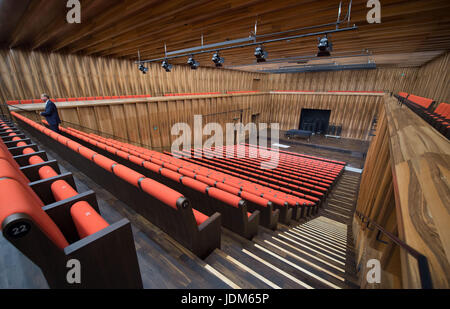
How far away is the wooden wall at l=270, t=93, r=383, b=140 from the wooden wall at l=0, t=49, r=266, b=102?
21.9ft

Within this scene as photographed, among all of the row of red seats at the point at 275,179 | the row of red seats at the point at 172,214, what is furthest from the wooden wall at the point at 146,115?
the row of red seats at the point at 172,214

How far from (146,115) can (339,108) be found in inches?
436

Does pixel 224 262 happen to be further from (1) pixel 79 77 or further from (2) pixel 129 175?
(1) pixel 79 77

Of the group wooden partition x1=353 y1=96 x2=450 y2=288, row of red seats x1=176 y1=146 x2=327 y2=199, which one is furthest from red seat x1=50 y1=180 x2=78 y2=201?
row of red seats x1=176 y1=146 x2=327 y2=199

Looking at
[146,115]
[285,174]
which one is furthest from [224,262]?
[146,115]

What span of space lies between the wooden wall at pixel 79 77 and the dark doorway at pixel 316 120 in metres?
7.80

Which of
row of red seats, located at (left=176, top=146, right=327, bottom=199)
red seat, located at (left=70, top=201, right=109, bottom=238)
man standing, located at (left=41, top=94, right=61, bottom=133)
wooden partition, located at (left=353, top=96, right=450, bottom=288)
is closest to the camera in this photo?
wooden partition, located at (left=353, top=96, right=450, bottom=288)

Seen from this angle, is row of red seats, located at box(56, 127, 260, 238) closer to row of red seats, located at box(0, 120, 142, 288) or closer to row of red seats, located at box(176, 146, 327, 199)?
row of red seats, located at box(0, 120, 142, 288)

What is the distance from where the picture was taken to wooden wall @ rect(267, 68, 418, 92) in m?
9.63

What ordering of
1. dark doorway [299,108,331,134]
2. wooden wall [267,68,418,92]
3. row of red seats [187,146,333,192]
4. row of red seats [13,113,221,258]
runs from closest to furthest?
1. row of red seats [13,113,221,258]
2. row of red seats [187,146,333,192]
3. wooden wall [267,68,418,92]
4. dark doorway [299,108,331,134]

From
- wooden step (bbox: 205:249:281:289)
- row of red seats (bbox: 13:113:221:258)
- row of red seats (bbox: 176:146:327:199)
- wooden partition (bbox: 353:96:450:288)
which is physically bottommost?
row of red seats (bbox: 176:146:327:199)

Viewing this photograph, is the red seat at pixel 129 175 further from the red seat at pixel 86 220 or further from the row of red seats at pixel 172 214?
the red seat at pixel 86 220
